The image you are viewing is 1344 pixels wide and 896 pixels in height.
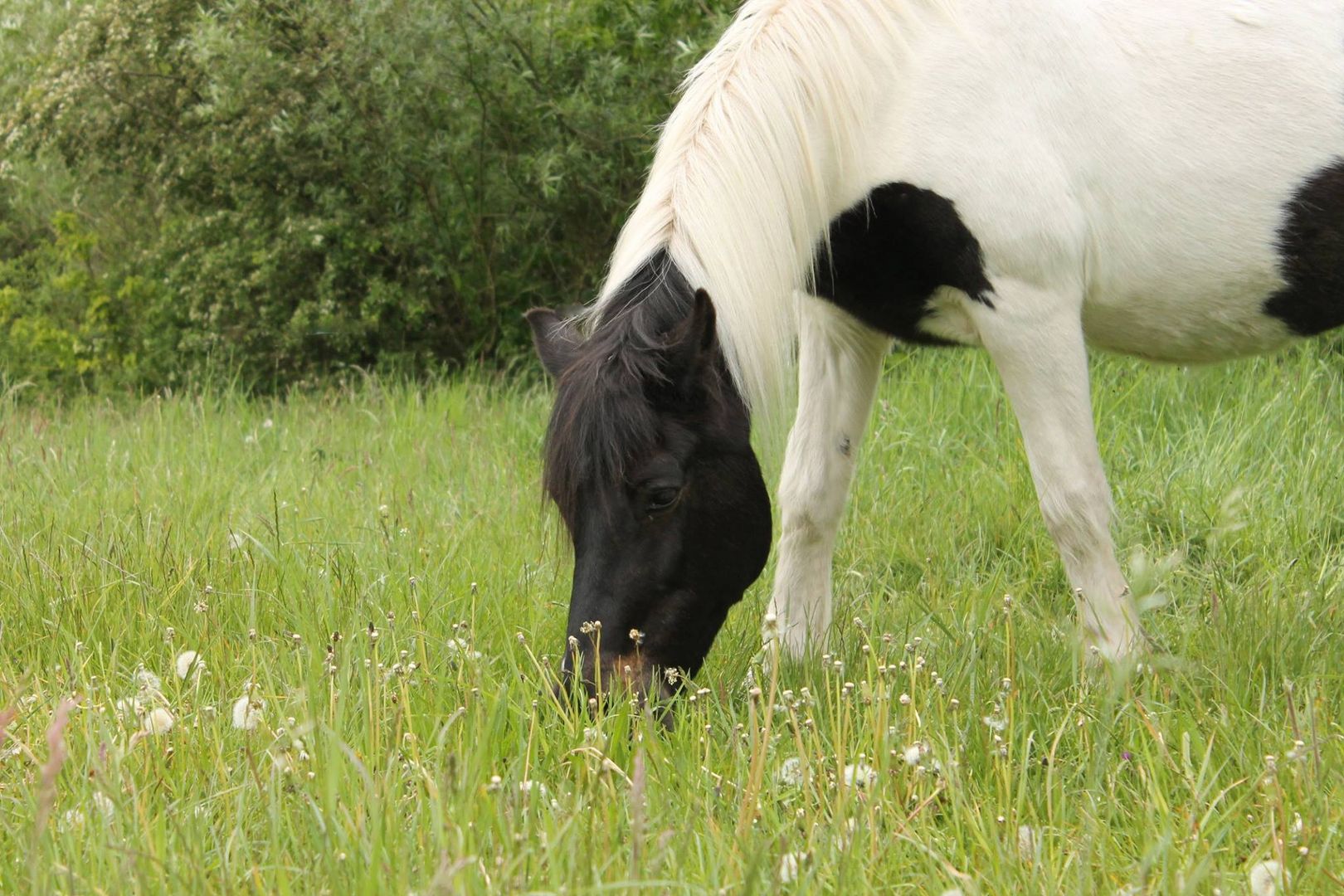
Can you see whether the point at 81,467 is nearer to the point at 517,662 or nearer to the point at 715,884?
the point at 517,662

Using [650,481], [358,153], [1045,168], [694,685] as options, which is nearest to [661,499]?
[650,481]

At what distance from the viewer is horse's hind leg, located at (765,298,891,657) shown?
11.6ft

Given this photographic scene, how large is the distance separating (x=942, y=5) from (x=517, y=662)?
1932mm

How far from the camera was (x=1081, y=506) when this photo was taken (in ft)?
10.1

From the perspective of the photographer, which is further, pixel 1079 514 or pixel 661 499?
pixel 1079 514

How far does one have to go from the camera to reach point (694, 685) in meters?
2.52

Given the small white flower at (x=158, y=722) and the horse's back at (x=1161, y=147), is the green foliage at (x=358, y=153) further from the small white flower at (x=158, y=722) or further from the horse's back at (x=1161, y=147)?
the small white flower at (x=158, y=722)

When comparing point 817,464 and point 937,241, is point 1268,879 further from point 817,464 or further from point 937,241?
point 817,464

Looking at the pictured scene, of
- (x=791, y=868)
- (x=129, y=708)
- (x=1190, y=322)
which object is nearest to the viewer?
(x=791, y=868)

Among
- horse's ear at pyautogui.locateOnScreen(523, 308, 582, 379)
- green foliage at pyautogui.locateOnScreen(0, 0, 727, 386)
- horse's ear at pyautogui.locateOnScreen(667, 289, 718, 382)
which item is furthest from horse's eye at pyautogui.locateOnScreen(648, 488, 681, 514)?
green foliage at pyautogui.locateOnScreen(0, 0, 727, 386)

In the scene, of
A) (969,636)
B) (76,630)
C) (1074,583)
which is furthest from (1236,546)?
(76,630)

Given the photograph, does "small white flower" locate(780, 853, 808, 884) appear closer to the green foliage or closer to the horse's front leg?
the horse's front leg

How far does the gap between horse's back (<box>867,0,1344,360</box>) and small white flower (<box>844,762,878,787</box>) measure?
1.38 metres

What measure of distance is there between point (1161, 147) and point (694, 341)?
1.40 m
